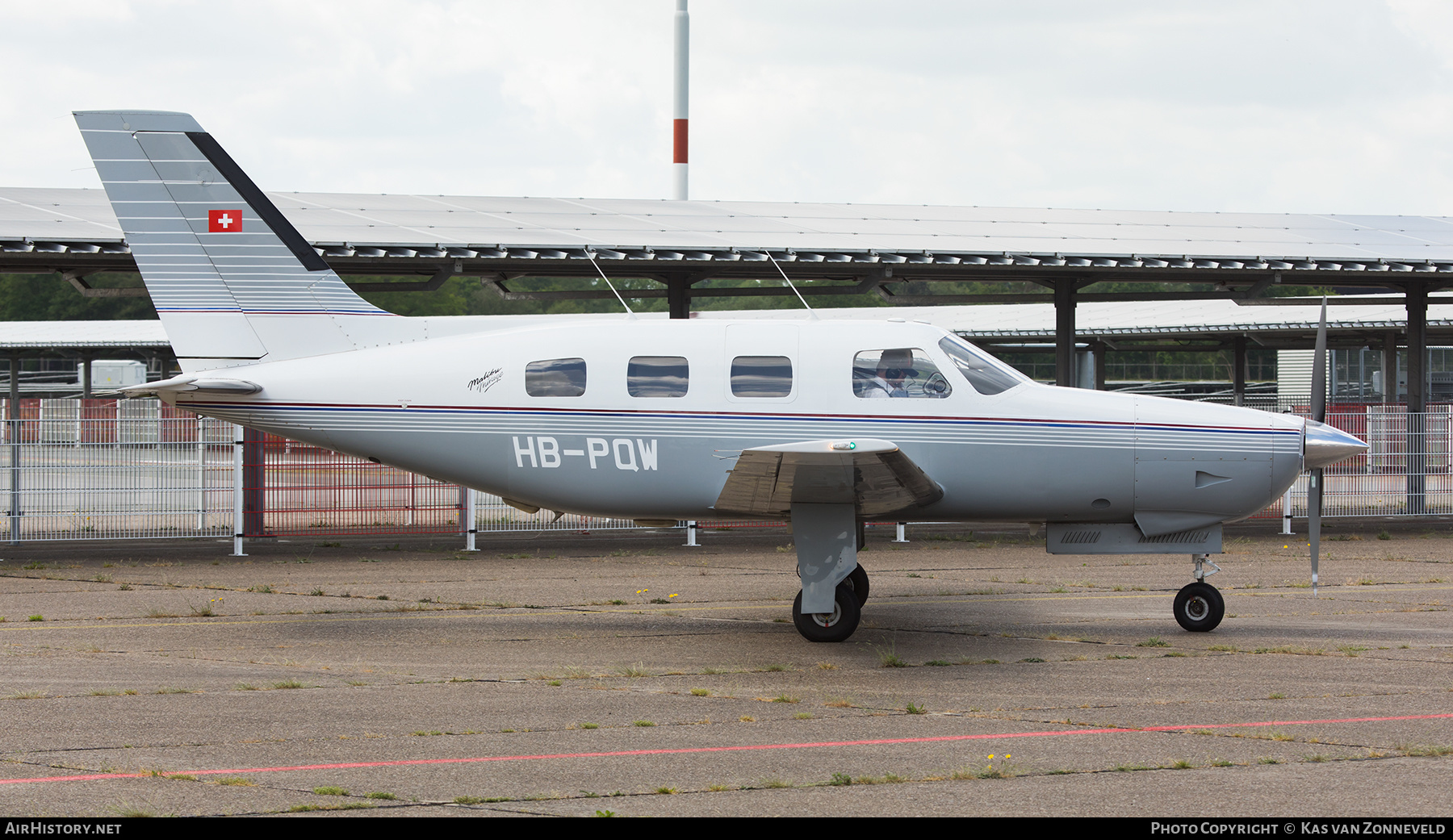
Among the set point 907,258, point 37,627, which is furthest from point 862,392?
point 907,258

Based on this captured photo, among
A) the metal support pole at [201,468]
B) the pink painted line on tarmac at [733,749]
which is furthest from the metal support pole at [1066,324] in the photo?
the pink painted line on tarmac at [733,749]

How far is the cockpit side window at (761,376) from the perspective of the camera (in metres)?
10.1

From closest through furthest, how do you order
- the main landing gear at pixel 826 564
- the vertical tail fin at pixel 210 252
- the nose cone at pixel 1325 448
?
the main landing gear at pixel 826 564 < the nose cone at pixel 1325 448 < the vertical tail fin at pixel 210 252

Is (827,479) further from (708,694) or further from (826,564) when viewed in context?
(708,694)

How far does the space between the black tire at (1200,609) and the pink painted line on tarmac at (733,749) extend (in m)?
2.95

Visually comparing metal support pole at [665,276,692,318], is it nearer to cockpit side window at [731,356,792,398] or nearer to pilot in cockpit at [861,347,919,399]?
cockpit side window at [731,356,792,398]

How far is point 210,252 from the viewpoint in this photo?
35.9 ft

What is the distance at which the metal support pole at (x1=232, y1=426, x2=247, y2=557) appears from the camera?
637 inches

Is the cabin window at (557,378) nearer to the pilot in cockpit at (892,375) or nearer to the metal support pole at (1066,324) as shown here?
the pilot in cockpit at (892,375)

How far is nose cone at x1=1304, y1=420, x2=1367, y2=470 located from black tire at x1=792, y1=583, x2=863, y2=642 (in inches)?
149

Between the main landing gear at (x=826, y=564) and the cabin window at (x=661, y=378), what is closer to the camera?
the main landing gear at (x=826, y=564)

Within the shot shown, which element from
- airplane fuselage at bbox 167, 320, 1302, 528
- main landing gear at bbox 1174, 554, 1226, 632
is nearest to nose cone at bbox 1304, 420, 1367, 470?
airplane fuselage at bbox 167, 320, 1302, 528

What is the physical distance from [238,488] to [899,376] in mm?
10223

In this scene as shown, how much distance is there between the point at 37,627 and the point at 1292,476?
1043 cm
